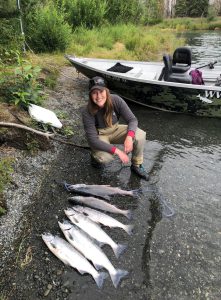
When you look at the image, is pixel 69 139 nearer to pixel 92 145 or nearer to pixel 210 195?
pixel 92 145

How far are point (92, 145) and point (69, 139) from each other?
5.30ft

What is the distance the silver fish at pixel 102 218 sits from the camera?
4473 mm

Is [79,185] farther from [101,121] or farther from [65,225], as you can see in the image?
[101,121]

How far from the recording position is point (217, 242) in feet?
14.4

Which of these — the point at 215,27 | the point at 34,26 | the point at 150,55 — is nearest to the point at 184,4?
the point at 215,27

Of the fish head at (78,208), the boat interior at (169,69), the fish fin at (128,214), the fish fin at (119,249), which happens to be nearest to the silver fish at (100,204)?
the fish fin at (128,214)

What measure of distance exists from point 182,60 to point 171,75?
0.72 meters

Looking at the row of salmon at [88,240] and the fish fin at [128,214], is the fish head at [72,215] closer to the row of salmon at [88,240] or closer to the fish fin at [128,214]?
the row of salmon at [88,240]

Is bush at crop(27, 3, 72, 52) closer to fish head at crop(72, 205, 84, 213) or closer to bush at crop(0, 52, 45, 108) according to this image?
bush at crop(0, 52, 45, 108)

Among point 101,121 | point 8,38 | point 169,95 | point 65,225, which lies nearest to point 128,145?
point 101,121

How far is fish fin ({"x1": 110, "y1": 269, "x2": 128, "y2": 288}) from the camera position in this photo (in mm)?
3666

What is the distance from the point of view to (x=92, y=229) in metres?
4.32

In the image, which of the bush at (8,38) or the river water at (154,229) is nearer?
the river water at (154,229)

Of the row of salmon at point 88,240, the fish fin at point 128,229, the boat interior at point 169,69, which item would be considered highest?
the boat interior at point 169,69
